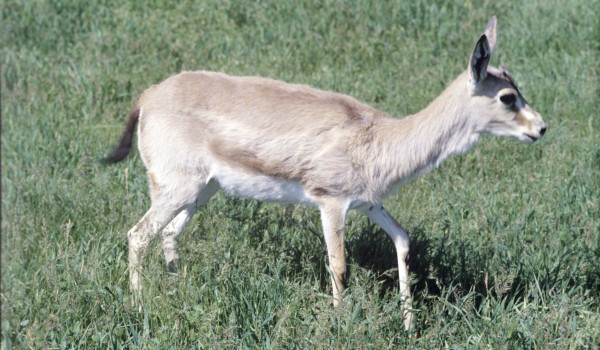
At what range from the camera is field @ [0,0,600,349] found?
5020 mm

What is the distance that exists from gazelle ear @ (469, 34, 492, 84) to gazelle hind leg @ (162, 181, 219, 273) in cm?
159

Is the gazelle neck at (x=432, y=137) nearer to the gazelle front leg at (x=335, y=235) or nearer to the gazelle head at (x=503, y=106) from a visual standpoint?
the gazelle head at (x=503, y=106)

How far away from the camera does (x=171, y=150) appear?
565 centimetres

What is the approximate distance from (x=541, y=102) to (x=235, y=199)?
3.10m

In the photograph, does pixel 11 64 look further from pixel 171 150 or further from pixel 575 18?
pixel 575 18

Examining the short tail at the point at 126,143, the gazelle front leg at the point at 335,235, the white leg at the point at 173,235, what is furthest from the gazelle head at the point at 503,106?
the short tail at the point at 126,143

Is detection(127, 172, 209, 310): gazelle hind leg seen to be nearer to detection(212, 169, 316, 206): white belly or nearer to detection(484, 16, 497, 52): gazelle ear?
detection(212, 169, 316, 206): white belly

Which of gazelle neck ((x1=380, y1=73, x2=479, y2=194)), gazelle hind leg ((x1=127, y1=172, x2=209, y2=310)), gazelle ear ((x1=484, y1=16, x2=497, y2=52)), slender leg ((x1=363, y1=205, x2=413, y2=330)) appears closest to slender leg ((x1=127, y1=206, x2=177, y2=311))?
gazelle hind leg ((x1=127, y1=172, x2=209, y2=310))

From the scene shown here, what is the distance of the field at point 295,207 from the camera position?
16.5 ft

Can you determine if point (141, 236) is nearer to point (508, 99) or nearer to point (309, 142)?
point (309, 142)

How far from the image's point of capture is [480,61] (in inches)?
212

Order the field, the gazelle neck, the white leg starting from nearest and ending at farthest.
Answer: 1. the field
2. the gazelle neck
3. the white leg

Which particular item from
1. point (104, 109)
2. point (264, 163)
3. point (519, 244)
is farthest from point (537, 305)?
point (104, 109)

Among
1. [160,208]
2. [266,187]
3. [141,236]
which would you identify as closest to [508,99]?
[266,187]
